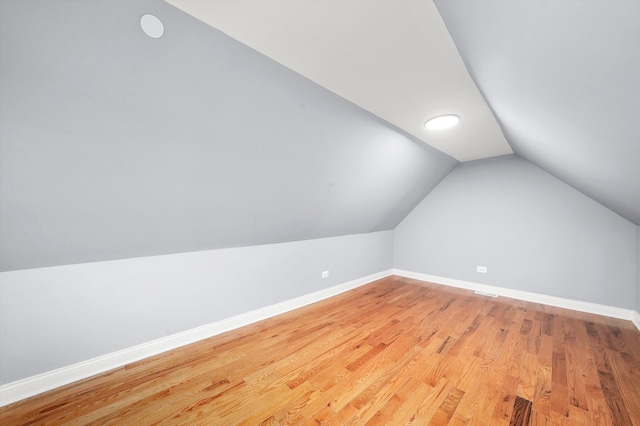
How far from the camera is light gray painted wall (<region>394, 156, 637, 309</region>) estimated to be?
10.8 feet

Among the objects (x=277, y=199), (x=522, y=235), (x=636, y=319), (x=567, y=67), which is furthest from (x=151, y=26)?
(x=636, y=319)

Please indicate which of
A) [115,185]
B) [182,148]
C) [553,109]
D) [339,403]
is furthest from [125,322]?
[553,109]

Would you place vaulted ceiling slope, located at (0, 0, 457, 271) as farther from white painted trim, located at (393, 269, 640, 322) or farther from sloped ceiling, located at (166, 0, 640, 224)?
white painted trim, located at (393, 269, 640, 322)

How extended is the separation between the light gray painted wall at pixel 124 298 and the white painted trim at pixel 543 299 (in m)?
2.88

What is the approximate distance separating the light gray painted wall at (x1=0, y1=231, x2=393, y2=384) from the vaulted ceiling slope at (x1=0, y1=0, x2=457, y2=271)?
144 millimetres

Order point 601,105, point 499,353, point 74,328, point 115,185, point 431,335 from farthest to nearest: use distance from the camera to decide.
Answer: point 431,335
point 499,353
point 74,328
point 115,185
point 601,105

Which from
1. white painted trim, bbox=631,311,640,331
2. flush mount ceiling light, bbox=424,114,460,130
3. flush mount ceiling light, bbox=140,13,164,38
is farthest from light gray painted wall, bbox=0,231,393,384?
white painted trim, bbox=631,311,640,331

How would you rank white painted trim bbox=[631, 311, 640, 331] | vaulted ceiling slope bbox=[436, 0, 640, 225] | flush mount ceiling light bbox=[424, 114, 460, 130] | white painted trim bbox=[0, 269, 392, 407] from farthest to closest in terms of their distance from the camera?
1. white painted trim bbox=[631, 311, 640, 331]
2. flush mount ceiling light bbox=[424, 114, 460, 130]
3. white painted trim bbox=[0, 269, 392, 407]
4. vaulted ceiling slope bbox=[436, 0, 640, 225]

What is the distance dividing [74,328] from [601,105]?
3672mm

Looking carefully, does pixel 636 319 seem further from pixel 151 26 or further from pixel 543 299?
pixel 151 26

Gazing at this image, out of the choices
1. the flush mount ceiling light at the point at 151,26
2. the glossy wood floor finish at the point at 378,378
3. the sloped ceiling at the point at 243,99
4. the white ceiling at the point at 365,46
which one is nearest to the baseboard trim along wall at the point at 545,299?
the glossy wood floor finish at the point at 378,378

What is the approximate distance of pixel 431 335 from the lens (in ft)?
8.91

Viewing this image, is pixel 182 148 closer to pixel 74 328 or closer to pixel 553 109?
pixel 74 328

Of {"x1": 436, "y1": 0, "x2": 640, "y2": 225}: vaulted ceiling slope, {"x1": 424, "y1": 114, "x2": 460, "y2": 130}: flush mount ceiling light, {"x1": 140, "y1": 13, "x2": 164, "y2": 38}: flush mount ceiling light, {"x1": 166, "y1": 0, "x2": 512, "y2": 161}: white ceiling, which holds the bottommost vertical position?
{"x1": 436, "y1": 0, "x2": 640, "y2": 225}: vaulted ceiling slope
